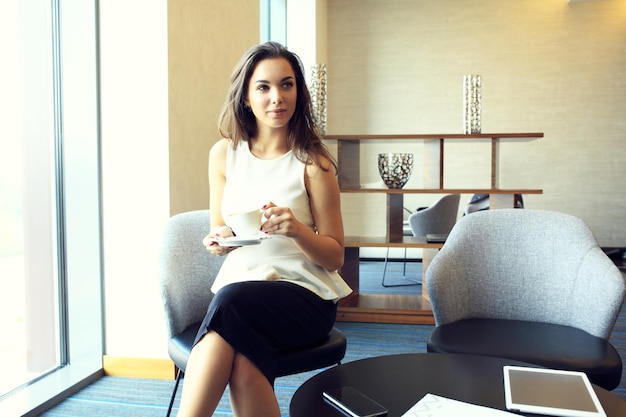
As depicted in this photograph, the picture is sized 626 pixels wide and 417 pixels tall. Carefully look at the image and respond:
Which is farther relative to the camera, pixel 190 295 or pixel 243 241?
pixel 190 295

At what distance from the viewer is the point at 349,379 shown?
1.24 meters

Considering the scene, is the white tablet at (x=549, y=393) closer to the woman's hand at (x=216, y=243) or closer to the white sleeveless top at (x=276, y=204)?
the white sleeveless top at (x=276, y=204)

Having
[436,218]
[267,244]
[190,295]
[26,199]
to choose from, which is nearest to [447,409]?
[267,244]

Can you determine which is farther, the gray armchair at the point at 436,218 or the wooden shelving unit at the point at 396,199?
the gray armchair at the point at 436,218

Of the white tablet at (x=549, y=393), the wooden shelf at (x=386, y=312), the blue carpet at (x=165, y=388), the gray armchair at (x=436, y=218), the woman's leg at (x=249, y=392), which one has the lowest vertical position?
the blue carpet at (x=165, y=388)

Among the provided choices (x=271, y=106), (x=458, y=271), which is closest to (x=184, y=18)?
(x=271, y=106)

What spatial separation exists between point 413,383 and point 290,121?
891mm

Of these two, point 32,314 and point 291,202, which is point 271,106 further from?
point 32,314

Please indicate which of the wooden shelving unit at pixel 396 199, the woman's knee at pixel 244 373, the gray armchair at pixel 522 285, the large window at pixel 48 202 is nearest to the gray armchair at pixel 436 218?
the wooden shelving unit at pixel 396 199

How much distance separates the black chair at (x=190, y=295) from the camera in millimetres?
1498

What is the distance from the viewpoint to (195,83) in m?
2.57

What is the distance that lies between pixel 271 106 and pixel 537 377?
3.25 ft

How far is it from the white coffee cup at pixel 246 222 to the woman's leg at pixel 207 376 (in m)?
0.26

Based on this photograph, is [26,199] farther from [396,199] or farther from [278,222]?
[396,199]
